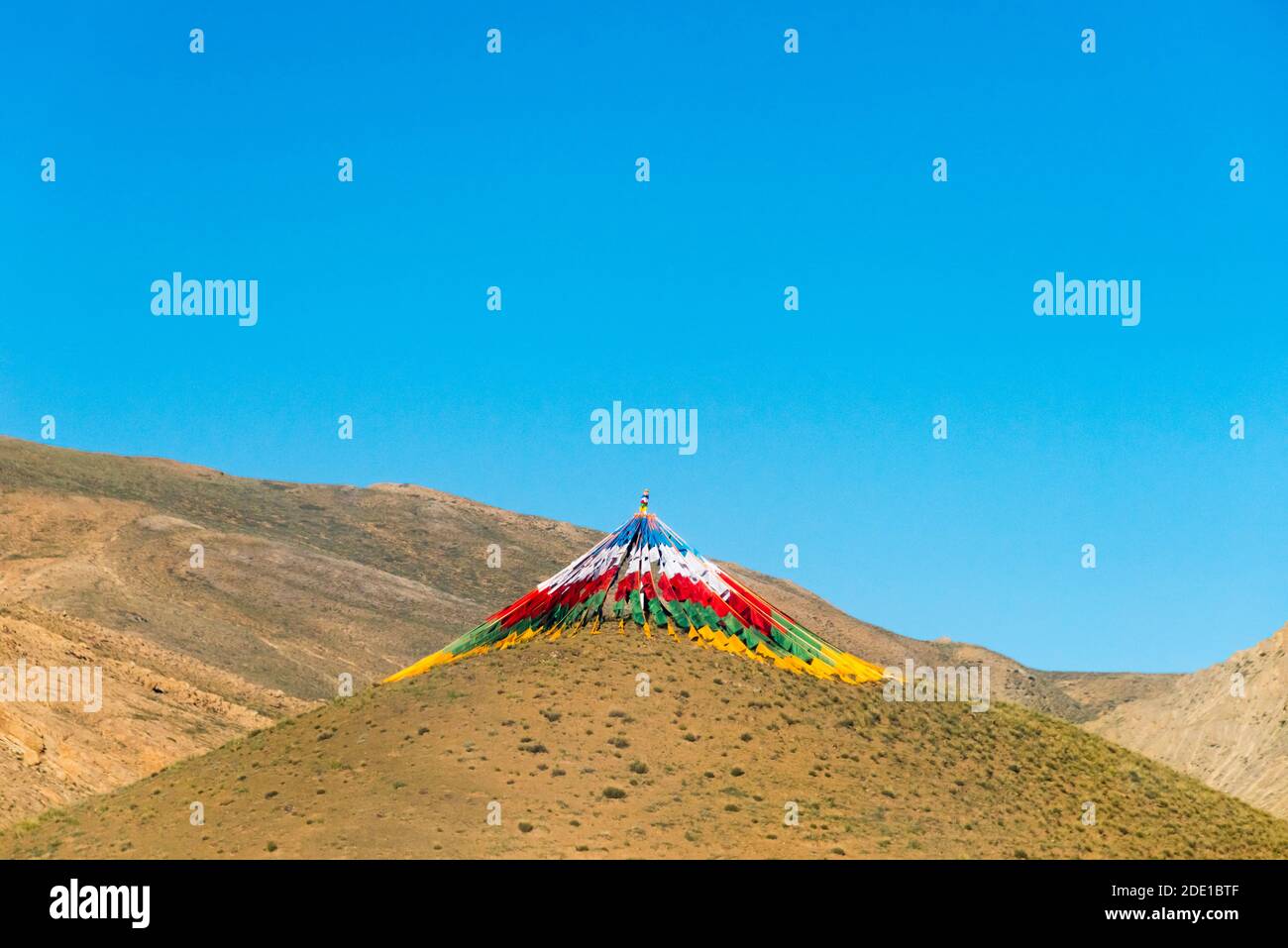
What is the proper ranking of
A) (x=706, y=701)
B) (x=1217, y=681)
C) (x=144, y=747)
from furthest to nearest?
(x=1217, y=681), (x=144, y=747), (x=706, y=701)

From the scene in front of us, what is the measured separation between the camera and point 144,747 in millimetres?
68188

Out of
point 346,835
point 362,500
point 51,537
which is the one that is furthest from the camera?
point 362,500

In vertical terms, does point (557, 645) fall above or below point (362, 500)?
below

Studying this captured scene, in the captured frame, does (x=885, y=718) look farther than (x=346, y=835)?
Yes

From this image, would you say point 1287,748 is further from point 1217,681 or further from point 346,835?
point 346,835

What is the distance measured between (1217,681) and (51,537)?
88461 millimetres

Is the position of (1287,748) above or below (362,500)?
below

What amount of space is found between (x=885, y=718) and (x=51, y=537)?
8928 cm
